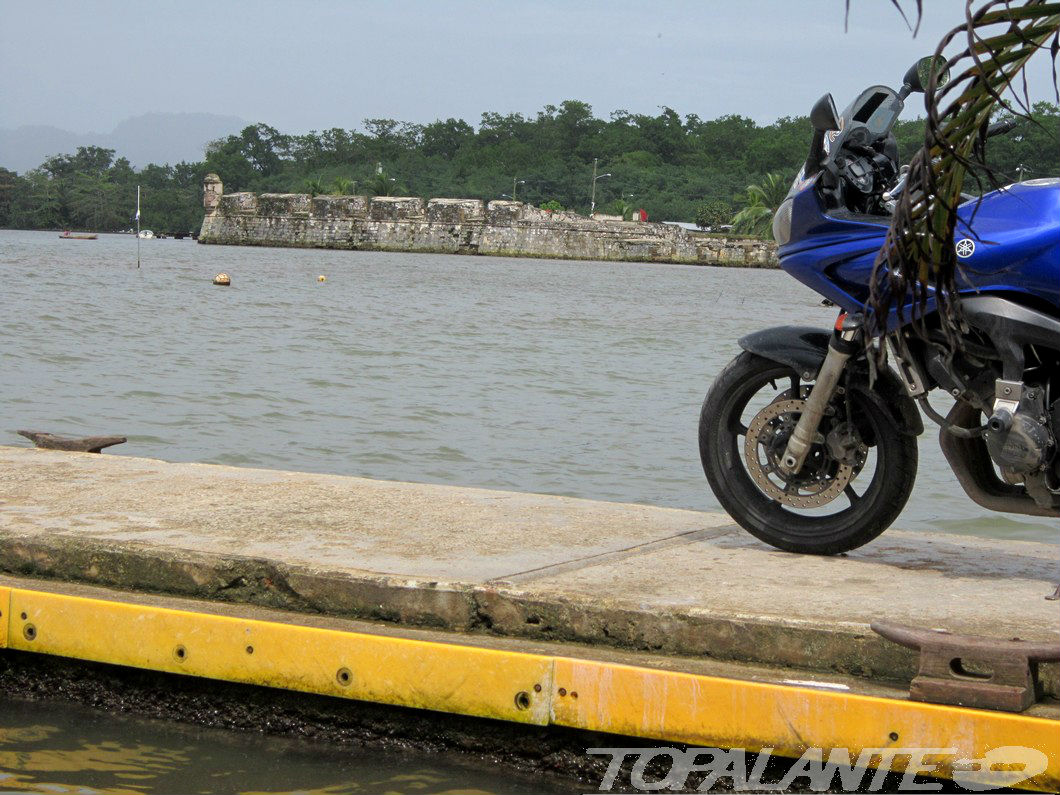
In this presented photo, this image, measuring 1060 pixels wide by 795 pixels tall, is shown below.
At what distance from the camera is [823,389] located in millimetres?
3977

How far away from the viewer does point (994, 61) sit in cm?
285

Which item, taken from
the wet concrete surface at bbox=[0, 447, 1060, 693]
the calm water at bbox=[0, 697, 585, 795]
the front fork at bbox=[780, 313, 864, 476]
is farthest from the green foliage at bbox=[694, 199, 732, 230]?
the calm water at bbox=[0, 697, 585, 795]

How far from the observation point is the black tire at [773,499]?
4.00 meters

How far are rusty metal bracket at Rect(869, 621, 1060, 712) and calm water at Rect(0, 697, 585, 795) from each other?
2.75 feet

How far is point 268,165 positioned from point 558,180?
45723mm

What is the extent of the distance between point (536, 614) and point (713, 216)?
10809cm

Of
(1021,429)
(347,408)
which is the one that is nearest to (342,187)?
(347,408)

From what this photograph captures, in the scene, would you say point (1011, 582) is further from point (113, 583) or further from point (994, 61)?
point (113, 583)

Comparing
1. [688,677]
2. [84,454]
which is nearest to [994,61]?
[688,677]

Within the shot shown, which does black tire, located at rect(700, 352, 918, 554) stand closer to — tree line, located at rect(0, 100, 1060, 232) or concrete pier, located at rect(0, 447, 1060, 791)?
concrete pier, located at rect(0, 447, 1060, 791)

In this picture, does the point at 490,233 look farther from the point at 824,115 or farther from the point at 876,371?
the point at 876,371

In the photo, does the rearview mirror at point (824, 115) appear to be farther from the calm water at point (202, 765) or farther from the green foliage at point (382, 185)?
the green foliage at point (382, 185)

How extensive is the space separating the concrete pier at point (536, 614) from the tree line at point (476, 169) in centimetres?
10717

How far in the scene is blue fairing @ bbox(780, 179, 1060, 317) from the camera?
357 centimetres
